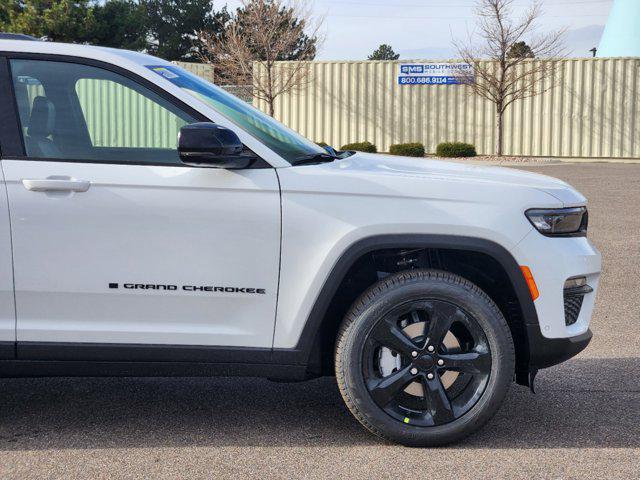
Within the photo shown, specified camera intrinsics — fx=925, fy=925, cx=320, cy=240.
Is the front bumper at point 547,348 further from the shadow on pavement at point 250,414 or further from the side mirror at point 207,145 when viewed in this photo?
the side mirror at point 207,145

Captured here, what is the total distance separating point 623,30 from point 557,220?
1716 inches

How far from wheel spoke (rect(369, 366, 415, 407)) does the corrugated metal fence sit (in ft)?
104

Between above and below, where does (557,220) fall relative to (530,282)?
above

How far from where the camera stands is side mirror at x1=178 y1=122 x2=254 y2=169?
12.8ft

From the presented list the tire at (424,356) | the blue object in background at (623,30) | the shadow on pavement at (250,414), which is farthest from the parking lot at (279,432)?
the blue object in background at (623,30)

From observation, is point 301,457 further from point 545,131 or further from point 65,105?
point 545,131

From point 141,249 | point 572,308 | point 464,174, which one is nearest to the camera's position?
point 141,249

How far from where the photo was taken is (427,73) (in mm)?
35781

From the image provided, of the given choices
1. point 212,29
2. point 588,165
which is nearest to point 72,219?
point 588,165

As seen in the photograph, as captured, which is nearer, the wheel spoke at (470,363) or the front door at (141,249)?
the front door at (141,249)

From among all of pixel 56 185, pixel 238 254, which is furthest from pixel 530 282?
pixel 56 185

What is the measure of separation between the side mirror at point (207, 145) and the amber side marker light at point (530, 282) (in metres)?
1.36

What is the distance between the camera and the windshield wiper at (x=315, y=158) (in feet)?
14.0

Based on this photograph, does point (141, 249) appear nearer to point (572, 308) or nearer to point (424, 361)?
point (424, 361)
